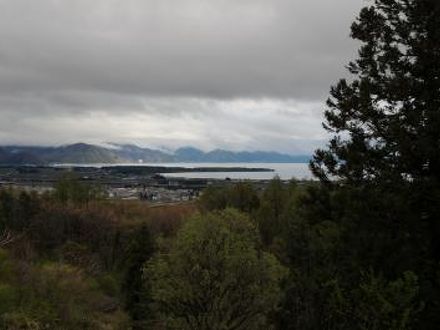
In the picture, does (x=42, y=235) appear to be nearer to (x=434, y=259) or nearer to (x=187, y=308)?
(x=187, y=308)

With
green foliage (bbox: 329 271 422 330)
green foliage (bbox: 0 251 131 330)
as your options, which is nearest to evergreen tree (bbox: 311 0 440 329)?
green foliage (bbox: 329 271 422 330)

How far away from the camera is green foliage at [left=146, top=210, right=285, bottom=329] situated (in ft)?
122

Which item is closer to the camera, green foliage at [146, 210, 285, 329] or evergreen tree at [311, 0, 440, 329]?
evergreen tree at [311, 0, 440, 329]

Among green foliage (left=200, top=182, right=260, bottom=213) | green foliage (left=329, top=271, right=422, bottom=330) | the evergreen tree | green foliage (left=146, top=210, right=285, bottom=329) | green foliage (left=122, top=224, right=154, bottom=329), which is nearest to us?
green foliage (left=329, top=271, right=422, bottom=330)

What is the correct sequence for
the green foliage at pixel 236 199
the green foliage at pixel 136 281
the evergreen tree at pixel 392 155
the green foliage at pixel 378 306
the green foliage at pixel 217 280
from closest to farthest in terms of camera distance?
the green foliage at pixel 378 306 → the evergreen tree at pixel 392 155 → the green foliage at pixel 217 280 → the green foliage at pixel 136 281 → the green foliage at pixel 236 199

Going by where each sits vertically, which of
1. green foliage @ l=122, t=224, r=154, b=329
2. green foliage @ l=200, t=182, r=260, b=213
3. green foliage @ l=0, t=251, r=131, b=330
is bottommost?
green foliage @ l=122, t=224, r=154, b=329

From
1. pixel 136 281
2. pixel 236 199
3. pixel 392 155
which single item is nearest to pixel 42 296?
pixel 392 155

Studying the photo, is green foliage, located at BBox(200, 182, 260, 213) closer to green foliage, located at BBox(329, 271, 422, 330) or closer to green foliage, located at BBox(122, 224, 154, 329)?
green foliage, located at BBox(122, 224, 154, 329)

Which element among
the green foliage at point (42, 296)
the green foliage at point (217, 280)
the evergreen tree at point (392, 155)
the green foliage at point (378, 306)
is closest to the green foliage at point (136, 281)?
the green foliage at point (42, 296)

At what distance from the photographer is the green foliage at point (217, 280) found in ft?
122

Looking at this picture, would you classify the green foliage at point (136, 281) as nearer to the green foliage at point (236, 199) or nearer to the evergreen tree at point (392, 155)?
the evergreen tree at point (392, 155)

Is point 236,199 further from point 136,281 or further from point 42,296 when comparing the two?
point 42,296

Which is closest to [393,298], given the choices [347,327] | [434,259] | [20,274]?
[347,327]

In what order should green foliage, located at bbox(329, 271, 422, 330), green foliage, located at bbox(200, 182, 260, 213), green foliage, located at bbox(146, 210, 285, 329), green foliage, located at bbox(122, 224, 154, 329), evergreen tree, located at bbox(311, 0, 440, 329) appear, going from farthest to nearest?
1. green foliage, located at bbox(200, 182, 260, 213)
2. green foliage, located at bbox(122, 224, 154, 329)
3. green foliage, located at bbox(146, 210, 285, 329)
4. evergreen tree, located at bbox(311, 0, 440, 329)
5. green foliage, located at bbox(329, 271, 422, 330)
